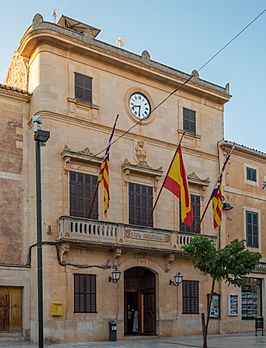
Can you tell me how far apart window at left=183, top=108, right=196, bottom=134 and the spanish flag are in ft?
18.4

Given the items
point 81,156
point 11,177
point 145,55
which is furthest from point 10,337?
point 145,55

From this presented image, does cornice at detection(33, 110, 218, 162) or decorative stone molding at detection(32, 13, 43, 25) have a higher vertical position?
decorative stone molding at detection(32, 13, 43, 25)

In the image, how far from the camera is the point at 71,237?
71.6 ft

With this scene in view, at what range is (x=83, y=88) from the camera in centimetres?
2438

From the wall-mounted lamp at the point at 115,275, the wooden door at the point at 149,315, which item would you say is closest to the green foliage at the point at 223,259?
the wall-mounted lamp at the point at 115,275

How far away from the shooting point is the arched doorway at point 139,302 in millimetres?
25656

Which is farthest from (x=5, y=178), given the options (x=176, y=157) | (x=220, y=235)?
(x=220, y=235)

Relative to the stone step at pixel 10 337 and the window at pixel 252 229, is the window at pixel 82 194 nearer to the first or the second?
the stone step at pixel 10 337

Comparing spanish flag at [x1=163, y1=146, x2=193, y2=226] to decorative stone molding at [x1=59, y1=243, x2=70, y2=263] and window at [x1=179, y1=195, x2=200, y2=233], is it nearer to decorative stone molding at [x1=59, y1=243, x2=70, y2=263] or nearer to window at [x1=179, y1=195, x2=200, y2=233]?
decorative stone molding at [x1=59, y1=243, x2=70, y2=263]

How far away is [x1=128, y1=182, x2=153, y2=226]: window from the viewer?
25016mm

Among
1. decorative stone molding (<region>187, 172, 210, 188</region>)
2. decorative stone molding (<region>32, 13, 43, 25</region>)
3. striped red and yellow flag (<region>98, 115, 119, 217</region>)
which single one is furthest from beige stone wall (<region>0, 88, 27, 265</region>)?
decorative stone molding (<region>187, 172, 210, 188</region>)

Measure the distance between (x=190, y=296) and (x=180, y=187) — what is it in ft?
21.9

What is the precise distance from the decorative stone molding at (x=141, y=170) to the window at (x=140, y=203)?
45 centimetres

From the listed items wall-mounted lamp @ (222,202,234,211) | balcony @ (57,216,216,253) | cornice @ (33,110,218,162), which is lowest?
balcony @ (57,216,216,253)
